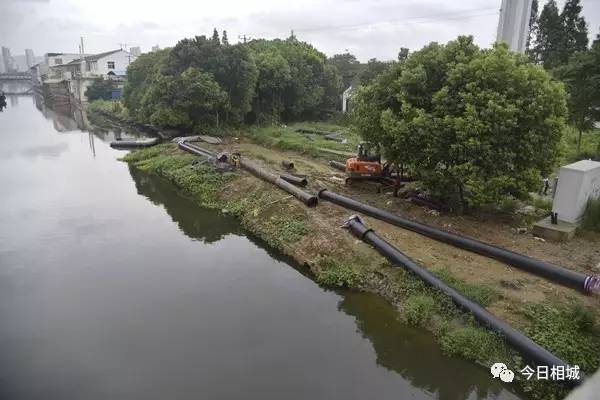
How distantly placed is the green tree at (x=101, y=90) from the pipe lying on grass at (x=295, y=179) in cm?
5896

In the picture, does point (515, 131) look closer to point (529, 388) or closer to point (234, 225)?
point (529, 388)

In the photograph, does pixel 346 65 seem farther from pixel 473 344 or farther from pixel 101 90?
pixel 473 344

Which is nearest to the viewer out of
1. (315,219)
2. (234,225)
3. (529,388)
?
(529,388)

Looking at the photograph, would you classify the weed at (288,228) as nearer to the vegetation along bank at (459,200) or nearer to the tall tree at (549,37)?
the vegetation along bank at (459,200)

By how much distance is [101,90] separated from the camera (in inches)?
2675

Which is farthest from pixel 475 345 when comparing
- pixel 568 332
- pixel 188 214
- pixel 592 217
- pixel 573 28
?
pixel 573 28

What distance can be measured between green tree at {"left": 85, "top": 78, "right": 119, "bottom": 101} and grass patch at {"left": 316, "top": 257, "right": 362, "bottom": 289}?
6639 cm

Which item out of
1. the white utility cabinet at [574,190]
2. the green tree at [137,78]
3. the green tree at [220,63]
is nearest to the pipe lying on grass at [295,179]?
the white utility cabinet at [574,190]

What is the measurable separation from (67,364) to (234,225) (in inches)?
374

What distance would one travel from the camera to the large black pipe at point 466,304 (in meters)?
8.18

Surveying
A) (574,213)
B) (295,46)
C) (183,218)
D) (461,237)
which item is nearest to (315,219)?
(461,237)

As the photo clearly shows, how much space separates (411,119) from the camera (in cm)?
1444

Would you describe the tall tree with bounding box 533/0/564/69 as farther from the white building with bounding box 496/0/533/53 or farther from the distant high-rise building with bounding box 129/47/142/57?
the distant high-rise building with bounding box 129/47/142/57

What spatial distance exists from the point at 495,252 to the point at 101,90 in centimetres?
7051
